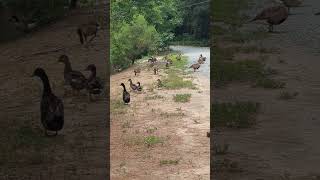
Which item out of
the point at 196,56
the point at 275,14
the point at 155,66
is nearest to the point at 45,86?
the point at 275,14

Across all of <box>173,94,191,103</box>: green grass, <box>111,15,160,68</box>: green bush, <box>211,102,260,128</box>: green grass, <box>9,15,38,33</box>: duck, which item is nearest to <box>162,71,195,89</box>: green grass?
<box>173,94,191,103</box>: green grass

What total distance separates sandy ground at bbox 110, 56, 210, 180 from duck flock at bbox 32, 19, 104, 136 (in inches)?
65.3

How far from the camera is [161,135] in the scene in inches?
430

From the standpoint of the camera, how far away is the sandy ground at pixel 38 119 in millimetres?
6519

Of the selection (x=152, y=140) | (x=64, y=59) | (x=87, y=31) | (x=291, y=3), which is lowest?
(x=152, y=140)

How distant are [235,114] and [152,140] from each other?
9.79ft

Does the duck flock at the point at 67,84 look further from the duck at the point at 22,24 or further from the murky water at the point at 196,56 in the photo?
the murky water at the point at 196,56

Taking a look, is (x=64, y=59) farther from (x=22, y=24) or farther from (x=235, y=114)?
(x=235, y=114)

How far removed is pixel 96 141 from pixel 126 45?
13.3 m

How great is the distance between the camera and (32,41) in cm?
803

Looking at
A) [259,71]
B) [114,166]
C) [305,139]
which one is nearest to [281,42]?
[259,71]

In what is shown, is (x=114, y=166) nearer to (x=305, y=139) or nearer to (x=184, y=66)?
(x=305, y=139)

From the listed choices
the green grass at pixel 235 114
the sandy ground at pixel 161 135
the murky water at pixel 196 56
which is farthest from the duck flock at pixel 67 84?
the murky water at pixel 196 56

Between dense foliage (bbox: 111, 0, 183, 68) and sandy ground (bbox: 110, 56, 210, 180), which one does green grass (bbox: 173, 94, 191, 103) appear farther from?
dense foliage (bbox: 111, 0, 183, 68)
